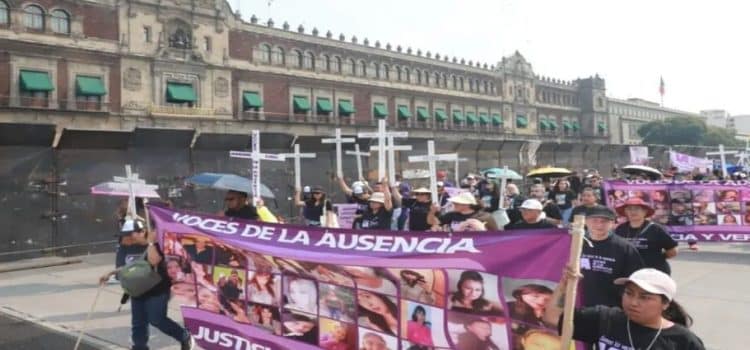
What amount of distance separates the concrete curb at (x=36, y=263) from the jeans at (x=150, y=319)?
737cm

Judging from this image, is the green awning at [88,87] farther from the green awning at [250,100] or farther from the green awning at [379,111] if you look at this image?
the green awning at [379,111]

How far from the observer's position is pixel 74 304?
324 inches

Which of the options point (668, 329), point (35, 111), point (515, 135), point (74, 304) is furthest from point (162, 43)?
point (515, 135)

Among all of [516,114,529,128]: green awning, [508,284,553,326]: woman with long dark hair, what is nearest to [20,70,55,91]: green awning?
[508,284,553,326]: woman with long dark hair

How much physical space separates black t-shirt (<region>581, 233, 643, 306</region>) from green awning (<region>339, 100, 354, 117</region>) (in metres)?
47.2

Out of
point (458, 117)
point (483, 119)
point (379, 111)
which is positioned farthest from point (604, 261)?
point (483, 119)

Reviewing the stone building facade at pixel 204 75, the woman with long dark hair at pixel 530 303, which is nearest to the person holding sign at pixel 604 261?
the woman with long dark hair at pixel 530 303

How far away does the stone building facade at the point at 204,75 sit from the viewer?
33.7 metres

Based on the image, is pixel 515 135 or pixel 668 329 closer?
pixel 668 329

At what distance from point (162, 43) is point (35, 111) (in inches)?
369

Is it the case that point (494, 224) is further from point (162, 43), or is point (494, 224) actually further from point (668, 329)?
point (162, 43)

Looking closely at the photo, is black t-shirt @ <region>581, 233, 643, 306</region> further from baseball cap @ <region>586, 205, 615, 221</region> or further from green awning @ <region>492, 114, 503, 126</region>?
green awning @ <region>492, 114, 503, 126</region>

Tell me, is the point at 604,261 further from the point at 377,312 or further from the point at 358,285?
the point at 358,285

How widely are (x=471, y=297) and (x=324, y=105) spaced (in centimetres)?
4611
